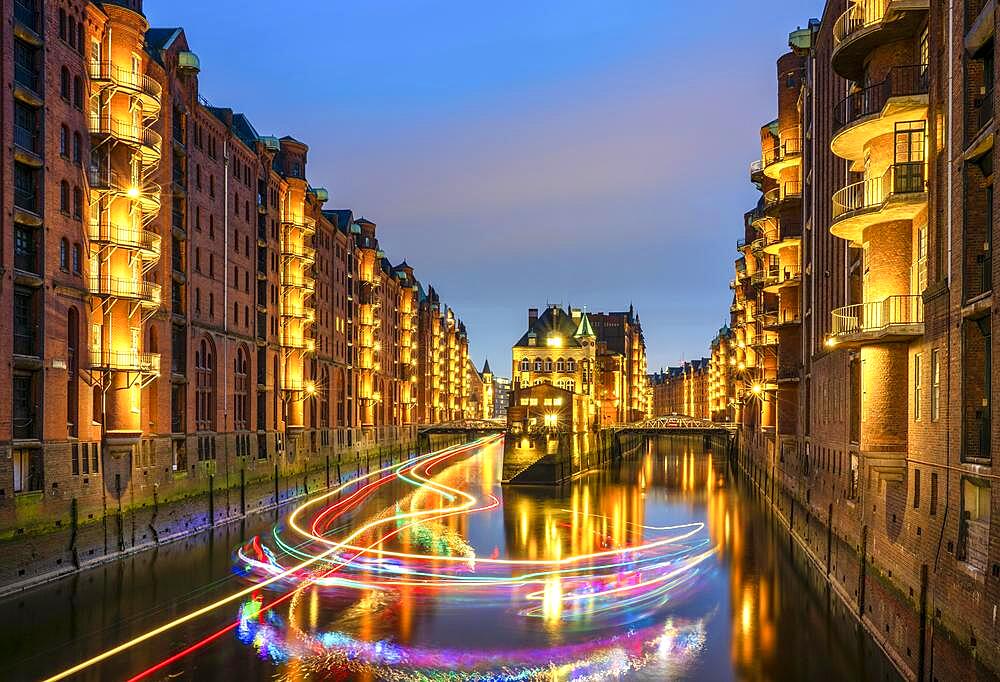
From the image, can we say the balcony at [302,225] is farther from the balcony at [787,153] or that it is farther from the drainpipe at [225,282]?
the balcony at [787,153]

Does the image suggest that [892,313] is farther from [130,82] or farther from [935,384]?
[130,82]

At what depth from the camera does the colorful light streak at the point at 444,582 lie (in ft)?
90.3

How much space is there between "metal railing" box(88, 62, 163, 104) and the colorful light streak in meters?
21.9

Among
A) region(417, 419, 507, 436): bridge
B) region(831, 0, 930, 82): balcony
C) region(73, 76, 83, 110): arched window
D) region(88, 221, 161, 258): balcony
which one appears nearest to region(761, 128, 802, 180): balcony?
region(831, 0, 930, 82): balcony

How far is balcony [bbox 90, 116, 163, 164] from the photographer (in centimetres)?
4172

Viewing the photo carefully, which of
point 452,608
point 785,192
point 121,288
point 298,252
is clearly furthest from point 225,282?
point 785,192

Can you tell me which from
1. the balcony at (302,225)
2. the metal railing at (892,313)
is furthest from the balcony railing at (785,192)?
the balcony at (302,225)

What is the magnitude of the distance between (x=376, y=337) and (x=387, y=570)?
72169 millimetres

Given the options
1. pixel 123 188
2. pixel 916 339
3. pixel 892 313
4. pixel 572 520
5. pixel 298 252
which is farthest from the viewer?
pixel 298 252

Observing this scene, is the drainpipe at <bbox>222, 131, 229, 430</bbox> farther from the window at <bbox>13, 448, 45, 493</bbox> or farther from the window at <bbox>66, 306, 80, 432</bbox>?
the window at <bbox>13, 448, 45, 493</bbox>

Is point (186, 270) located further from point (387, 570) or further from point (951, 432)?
point (951, 432)

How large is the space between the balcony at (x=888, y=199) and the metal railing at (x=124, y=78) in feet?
102

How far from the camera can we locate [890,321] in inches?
1033

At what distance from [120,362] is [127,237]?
571cm
